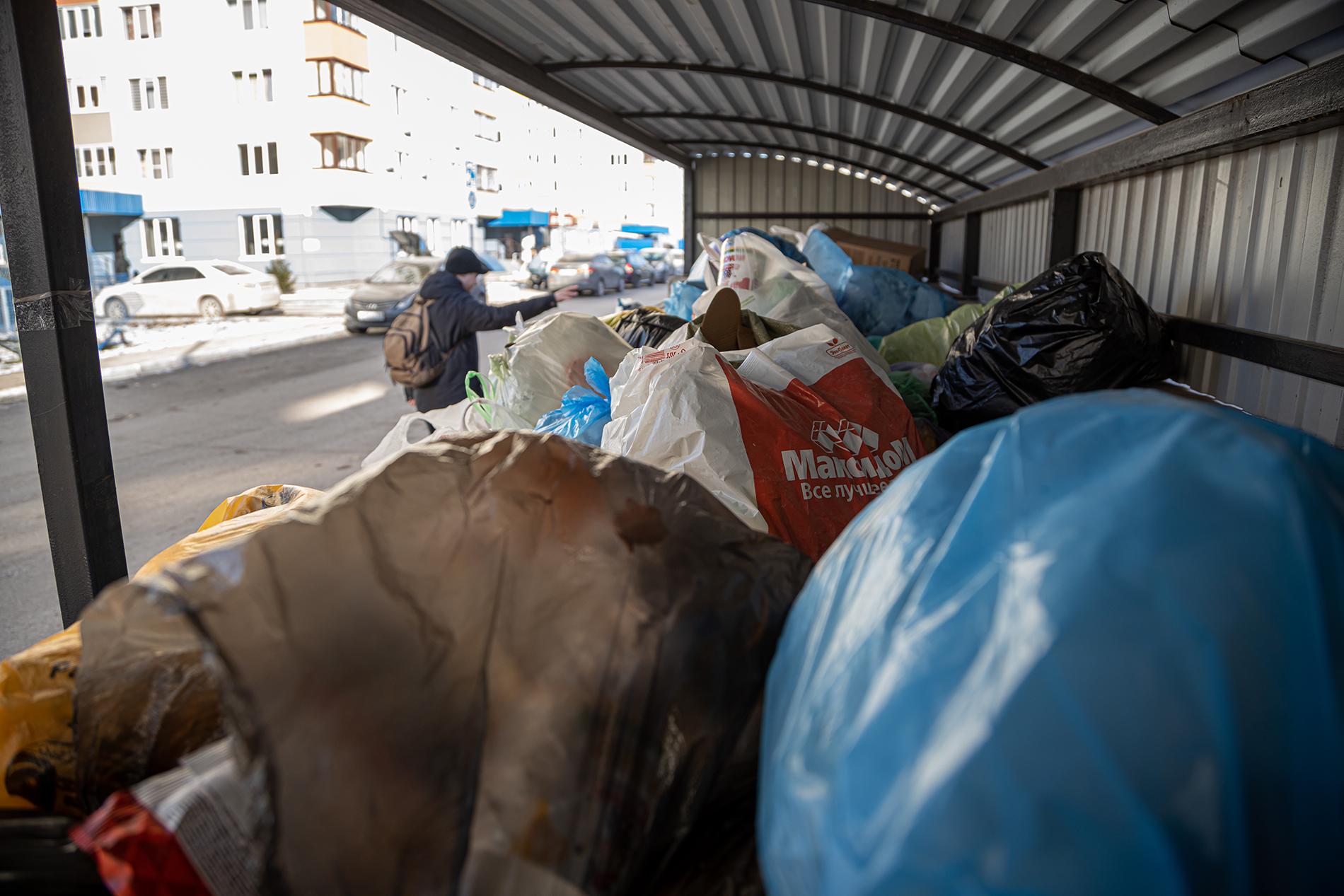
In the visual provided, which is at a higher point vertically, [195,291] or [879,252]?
[879,252]

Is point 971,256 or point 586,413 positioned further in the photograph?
point 971,256

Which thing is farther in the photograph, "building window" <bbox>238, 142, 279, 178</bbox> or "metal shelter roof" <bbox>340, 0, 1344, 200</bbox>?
"building window" <bbox>238, 142, 279, 178</bbox>

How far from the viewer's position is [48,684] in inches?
45.2

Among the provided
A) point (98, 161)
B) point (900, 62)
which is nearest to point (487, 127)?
point (98, 161)

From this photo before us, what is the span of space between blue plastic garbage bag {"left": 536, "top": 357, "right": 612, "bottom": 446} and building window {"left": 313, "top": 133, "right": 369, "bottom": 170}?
29341mm

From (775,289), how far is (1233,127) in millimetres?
1644

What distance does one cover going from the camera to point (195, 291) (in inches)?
723

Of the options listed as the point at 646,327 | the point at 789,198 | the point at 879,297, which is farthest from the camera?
the point at 789,198

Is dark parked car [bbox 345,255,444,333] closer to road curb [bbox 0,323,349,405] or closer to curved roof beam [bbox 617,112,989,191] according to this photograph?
road curb [bbox 0,323,349,405]

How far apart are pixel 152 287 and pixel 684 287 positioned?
17.1 m

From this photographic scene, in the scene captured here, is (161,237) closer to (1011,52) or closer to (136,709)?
(1011,52)

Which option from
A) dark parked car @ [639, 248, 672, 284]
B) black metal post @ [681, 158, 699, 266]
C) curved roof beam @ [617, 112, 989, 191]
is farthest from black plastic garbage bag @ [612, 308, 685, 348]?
dark parked car @ [639, 248, 672, 284]

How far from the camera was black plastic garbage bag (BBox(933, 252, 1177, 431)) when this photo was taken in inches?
104

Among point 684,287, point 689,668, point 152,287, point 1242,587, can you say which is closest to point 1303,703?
point 1242,587
